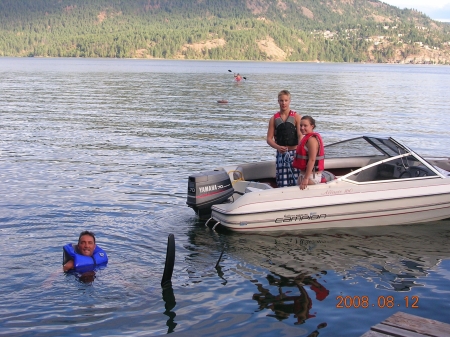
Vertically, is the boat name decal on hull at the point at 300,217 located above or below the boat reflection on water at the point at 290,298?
above

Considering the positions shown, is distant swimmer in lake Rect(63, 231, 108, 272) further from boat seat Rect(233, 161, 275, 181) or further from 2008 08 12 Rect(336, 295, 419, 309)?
boat seat Rect(233, 161, 275, 181)

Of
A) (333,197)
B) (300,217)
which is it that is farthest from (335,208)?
(300,217)

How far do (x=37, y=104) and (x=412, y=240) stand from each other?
87.0 ft

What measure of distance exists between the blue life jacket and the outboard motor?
2307 millimetres

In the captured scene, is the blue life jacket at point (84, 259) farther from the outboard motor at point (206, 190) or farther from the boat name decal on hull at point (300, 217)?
the boat name decal on hull at point (300, 217)

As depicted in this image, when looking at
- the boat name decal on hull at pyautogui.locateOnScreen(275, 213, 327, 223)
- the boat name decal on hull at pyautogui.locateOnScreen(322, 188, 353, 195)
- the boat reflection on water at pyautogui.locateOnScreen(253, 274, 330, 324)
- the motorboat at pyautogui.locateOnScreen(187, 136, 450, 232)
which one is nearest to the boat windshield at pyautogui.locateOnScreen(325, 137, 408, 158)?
the motorboat at pyautogui.locateOnScreen(187, 136, 450, 232)

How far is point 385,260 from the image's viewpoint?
29.6 feet

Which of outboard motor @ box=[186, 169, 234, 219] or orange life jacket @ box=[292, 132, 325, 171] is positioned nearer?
orange life jacket @ box=[292, 132, 325, 171]

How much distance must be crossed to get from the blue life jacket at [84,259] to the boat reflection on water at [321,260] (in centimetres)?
148

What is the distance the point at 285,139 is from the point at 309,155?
2.19ft

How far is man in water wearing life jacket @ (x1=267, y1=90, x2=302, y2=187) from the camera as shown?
9.99m

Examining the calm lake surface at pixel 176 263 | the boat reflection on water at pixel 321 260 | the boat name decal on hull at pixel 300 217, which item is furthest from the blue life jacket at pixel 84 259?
the boat name decal on hull at pixel 300 217

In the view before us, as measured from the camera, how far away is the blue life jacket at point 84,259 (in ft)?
25.6

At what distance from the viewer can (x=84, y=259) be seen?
7.86 metres
